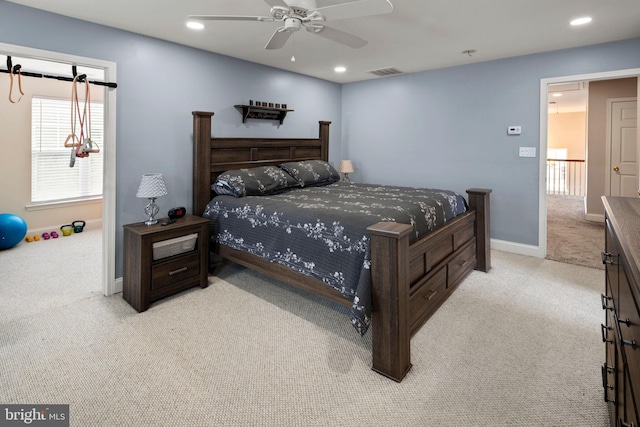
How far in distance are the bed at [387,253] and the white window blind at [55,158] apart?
7.33 feet

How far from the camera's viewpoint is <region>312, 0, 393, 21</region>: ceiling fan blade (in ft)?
6.52

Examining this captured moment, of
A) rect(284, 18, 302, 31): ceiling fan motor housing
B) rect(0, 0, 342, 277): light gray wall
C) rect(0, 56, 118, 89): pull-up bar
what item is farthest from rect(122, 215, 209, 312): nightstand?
rect(284, 18, 302, 31): ceiling fan motor housing

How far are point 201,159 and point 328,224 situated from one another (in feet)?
6.21

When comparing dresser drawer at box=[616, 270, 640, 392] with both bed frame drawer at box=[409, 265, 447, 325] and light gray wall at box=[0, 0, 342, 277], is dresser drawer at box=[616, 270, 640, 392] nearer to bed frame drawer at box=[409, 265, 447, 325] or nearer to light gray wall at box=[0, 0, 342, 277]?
bed frame drawer at box=[409, 265, 447, 325]

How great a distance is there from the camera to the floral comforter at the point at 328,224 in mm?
2303

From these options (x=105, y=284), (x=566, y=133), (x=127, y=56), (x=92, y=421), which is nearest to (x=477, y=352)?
(x=92, y=421)

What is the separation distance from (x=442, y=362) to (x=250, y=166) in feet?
9.99

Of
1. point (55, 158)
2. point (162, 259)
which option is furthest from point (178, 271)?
point (55, 158)

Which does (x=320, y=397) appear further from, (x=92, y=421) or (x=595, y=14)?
(x=595, y=14)

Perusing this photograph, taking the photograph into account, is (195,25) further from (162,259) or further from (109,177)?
(162,259)

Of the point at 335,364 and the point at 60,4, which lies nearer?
the point at 335,364

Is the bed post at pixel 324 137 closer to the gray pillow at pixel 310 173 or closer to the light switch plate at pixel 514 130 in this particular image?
the gray pillow at pixel 310 173

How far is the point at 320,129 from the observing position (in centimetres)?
536

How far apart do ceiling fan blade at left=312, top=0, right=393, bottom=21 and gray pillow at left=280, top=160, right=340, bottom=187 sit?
2.21 meters
